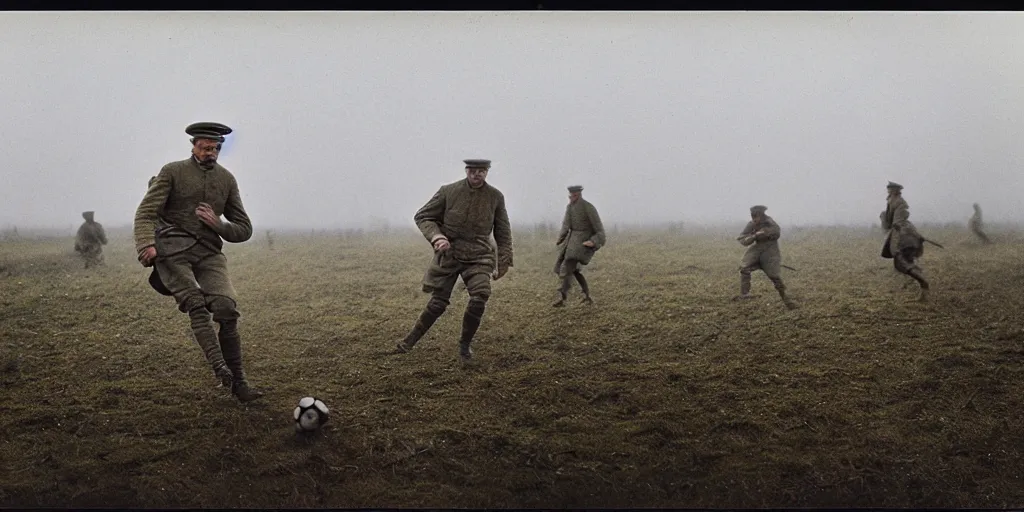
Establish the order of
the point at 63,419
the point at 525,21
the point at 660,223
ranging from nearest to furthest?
1. the point at 63,419
2. the point at 525,21
3. the point at 660,223

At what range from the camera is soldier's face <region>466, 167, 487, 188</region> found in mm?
4672

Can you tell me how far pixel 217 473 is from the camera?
3973mm

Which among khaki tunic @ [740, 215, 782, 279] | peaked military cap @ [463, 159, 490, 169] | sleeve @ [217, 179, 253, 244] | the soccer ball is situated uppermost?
peaked military cap @ [463, 159, 490, 169]

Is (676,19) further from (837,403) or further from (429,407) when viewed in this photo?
(429,407)

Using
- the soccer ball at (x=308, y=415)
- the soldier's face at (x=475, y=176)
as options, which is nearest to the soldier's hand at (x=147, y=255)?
the soccer ball at (x=308, y=415)

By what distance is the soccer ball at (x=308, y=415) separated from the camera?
13.3 ft

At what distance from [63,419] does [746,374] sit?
4.16 metres

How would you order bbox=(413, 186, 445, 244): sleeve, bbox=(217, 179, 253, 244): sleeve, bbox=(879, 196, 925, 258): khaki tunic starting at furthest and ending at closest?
1. bbox=(879, 196, 925, 258): khaki tunic
2. bbox=(413, 186, 445, 244): sleeve
3. bbox=(217, 179, 253, 244): sleeve

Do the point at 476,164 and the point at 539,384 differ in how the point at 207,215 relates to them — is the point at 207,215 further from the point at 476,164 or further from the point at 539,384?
the point at 539,384

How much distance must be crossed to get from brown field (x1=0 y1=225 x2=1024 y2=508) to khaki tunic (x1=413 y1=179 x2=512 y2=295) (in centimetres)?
39

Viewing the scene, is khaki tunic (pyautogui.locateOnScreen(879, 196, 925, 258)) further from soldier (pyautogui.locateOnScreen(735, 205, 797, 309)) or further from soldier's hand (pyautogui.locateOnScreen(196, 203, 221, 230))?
soldier's hand (pyautogui.locateOnScreen(196, 203, 221, 230))

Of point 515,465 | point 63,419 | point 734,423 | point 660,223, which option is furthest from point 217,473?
point 660,223

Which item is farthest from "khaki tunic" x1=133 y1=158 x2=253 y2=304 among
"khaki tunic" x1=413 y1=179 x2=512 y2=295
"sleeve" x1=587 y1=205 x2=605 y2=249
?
"sleeve" x1=587 y1=205 x2=605 y2=249

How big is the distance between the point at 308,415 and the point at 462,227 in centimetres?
154
